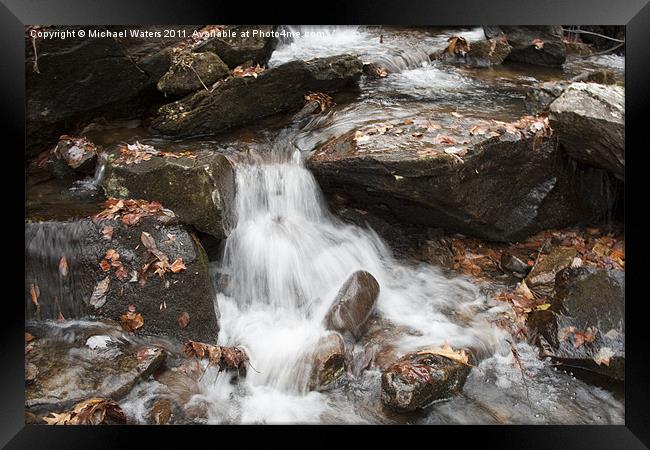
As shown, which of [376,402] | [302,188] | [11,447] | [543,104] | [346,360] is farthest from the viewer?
[543,104]

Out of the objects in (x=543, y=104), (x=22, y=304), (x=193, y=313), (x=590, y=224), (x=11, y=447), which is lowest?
(x=11, y=447)

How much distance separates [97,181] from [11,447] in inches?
95.8

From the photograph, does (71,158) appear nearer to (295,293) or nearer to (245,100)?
(245,100)

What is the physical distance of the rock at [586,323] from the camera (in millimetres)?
3564

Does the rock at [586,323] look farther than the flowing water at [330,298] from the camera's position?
Yes

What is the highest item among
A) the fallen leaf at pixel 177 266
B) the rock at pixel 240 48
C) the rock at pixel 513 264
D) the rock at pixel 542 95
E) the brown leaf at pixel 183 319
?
the rock at pixel 240 48

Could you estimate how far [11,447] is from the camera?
9.44 feet

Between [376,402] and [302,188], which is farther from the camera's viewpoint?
[302,188]

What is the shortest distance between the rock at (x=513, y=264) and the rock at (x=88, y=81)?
12.4 ft

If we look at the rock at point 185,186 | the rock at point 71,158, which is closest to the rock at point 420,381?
the rock at point 185,186

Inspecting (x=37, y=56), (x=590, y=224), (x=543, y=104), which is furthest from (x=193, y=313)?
(x=543, y=104)

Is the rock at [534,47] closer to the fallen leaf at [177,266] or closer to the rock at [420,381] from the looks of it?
the rock at [420,381]

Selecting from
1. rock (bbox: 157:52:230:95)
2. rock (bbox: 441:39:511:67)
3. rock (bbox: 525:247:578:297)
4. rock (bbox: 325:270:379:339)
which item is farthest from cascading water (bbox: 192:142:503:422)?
rock (bbox: 441:39:511:67)

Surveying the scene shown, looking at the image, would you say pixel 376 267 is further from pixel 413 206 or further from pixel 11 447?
pixel 11 447
